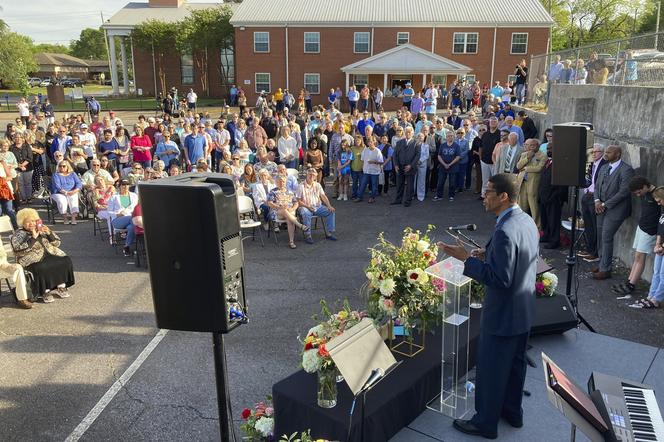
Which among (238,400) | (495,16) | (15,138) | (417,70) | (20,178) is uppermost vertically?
(495,16)

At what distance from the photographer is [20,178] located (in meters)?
14.0

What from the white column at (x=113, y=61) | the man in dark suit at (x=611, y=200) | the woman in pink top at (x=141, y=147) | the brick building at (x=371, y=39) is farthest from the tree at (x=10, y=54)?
the man in dark suit at (x=611, y=200)

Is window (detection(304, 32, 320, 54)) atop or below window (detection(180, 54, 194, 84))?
atop

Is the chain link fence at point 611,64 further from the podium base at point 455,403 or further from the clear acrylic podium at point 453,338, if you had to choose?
the podium base at point 455,403

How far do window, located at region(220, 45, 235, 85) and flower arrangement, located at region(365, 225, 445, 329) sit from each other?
41.3 m

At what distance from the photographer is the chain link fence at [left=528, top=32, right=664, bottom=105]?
10781 millimetres

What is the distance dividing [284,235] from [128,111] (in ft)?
89.4

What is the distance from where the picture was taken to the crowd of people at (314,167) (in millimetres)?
10219

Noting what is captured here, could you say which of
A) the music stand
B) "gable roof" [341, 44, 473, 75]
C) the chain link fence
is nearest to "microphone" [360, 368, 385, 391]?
the music stand

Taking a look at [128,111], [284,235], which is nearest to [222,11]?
[128,111]

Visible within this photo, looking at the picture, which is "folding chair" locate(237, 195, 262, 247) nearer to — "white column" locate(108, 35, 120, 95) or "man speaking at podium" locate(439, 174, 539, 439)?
"man speaking at podium" locate(439, 174, 539, 439)

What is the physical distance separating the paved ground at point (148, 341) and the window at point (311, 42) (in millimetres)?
29097

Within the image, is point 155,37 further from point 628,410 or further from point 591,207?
point 628,410

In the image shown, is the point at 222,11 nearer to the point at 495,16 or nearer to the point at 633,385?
the point at 495,16
